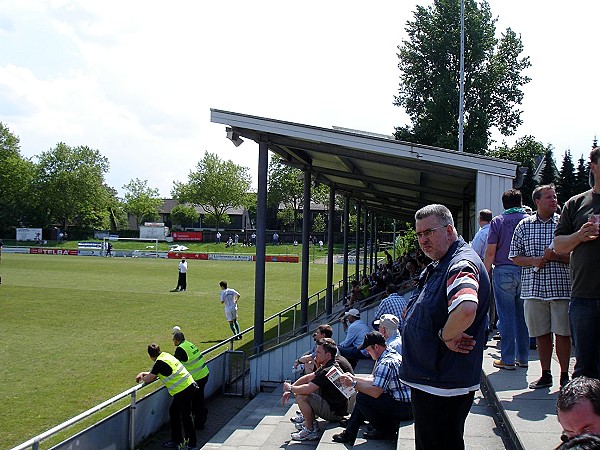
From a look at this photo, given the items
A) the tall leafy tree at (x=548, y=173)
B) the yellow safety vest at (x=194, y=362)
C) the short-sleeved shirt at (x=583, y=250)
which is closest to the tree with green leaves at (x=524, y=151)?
the tall leafy tree at (x=548, y=173)

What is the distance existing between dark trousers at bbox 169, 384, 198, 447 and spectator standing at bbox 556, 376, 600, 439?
6746 millimetres

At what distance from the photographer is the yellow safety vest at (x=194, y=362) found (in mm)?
9188

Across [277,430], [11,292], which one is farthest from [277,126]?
[11,292]

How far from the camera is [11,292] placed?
24.8 m

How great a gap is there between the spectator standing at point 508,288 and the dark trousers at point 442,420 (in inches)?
119

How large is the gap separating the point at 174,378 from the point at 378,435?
11.4ft

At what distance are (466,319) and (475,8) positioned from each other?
4254cm

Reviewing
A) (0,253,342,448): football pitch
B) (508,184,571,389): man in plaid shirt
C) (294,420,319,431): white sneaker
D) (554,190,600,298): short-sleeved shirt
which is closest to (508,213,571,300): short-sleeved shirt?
(508,184,571,389): man in plaid shirt

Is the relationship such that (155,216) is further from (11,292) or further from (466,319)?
(466,319)

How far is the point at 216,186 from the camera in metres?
102

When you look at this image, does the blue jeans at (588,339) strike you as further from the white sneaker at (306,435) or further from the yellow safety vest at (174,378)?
the yellow safety vest at (174,378)

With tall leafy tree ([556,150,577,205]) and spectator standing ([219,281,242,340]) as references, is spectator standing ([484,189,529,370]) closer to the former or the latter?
spectator standing ([219,281,242,340])

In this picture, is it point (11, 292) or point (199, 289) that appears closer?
point (11, 292)

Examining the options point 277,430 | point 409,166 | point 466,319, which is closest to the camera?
point 466,319
